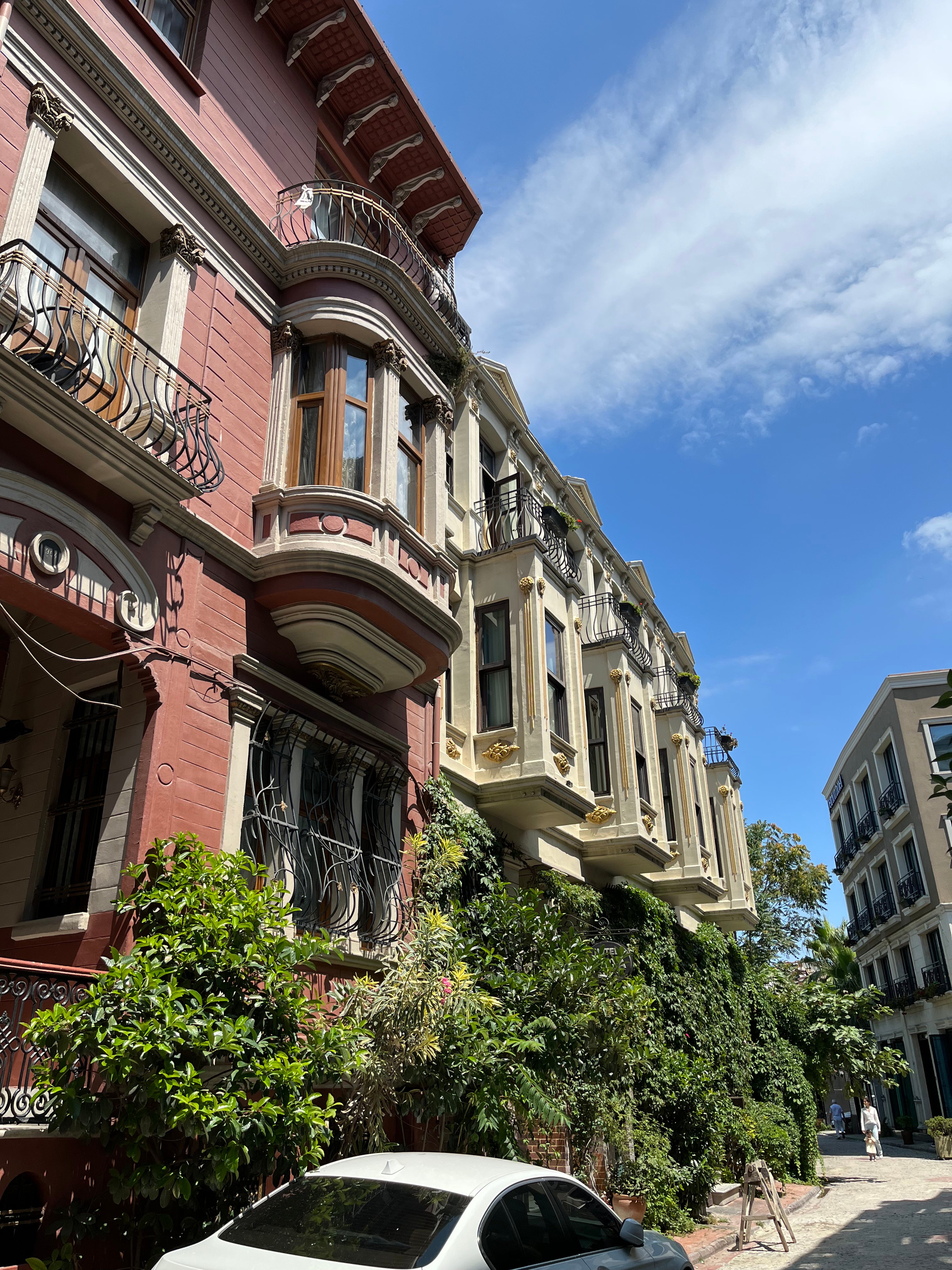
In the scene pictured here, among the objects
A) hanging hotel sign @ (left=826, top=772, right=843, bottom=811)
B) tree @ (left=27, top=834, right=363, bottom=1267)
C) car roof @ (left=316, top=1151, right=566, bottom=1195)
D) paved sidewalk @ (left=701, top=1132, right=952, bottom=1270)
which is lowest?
paved sidewalk @ (left=701, top=1132, right=952, bottom=1270)

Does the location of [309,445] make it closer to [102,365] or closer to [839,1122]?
[102,365]

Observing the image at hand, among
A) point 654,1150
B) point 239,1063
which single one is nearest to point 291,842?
point 239,1063

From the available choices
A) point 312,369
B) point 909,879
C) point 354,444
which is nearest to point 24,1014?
point 354,444

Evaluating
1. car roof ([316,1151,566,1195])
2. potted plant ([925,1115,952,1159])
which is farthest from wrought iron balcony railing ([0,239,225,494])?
potted plant ([925,1115,952,1159])

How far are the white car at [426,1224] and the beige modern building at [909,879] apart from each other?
1360 inches

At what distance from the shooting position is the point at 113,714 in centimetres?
952

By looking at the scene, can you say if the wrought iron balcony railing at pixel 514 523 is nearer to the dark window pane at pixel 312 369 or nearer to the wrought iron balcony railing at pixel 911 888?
the dark window pane at pixel 312 369

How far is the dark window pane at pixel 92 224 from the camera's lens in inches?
390

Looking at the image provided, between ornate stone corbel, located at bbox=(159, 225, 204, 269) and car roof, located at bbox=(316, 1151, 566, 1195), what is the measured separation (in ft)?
30.4

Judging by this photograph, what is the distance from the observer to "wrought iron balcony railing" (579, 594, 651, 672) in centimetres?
2186

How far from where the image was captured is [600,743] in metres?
20.7

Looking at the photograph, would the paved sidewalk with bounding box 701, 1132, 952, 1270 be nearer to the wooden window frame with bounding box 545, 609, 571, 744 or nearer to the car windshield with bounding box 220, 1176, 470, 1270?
the wooden window frame with bounding box 545, 609, 571, 744

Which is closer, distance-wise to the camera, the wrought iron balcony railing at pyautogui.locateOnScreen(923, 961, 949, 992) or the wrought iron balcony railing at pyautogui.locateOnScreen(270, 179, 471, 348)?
the wrought iron balcony railing at pyautogui.locateOnScreen(270, 179, 471, 348)

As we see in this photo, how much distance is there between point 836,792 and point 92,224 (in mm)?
60984
